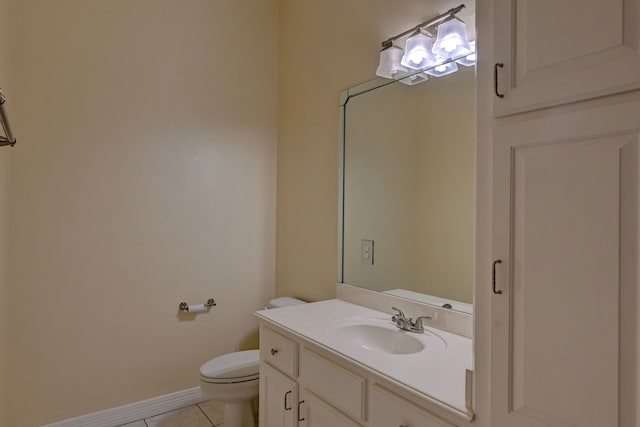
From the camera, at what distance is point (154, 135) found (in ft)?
7.75

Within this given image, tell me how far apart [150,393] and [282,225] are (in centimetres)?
138

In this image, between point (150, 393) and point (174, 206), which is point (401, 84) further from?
point (150, 393)

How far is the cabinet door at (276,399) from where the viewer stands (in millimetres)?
1562

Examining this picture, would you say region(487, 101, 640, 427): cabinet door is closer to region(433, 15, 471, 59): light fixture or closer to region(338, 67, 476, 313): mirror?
region(338, 67, 476, 313): mirror

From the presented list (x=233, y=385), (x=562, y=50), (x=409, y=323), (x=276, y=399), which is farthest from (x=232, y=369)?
(x=562, y=50)

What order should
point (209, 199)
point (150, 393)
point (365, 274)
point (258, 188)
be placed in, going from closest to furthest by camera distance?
point (365, 274) → point (150, 393) → point (209, 199) → point (258, 188)

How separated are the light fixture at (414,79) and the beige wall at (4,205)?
1.92 meters

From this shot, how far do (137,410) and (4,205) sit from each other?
1.41 meters

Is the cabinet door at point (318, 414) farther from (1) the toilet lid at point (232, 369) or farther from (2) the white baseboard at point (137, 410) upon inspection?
(2) the white baseboard at point (137, 410)

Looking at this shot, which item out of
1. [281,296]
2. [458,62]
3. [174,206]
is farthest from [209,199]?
[458,62]

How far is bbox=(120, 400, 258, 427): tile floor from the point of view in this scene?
7.39 feet

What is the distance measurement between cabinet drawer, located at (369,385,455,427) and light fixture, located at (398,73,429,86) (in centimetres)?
141

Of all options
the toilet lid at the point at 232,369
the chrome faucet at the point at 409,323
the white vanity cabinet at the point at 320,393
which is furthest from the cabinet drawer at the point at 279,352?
the chrome faucet at the point at 409,323

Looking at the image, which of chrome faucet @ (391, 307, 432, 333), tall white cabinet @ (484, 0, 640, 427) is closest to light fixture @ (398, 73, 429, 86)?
tall white cabinet @ (484, 0, 640, 427)
